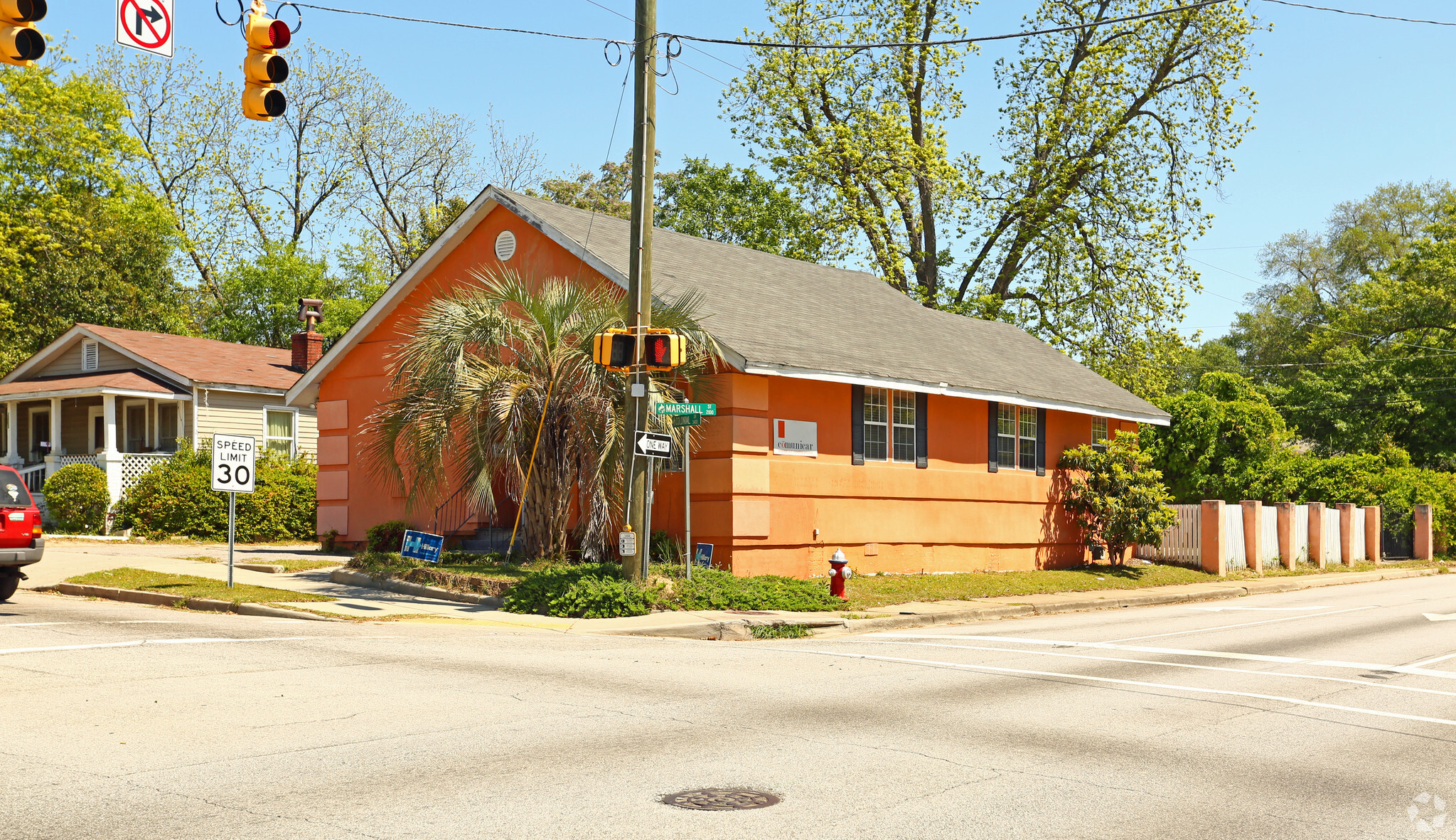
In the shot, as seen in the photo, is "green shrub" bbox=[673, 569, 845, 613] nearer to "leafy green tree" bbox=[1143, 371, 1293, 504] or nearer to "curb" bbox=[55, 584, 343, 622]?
"curb" bbox=[55, 584, 343, 622]

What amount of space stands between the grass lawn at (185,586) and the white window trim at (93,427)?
1597cm

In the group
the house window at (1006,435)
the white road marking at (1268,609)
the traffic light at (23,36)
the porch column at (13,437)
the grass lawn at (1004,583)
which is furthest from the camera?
the porch column at (13,437)

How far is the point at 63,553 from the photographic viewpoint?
22359 mm

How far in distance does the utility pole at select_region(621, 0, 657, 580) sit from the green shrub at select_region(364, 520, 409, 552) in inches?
313

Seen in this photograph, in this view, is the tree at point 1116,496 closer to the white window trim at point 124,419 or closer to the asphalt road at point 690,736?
the asphalt road at point 690,736

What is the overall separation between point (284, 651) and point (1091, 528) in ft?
64.3

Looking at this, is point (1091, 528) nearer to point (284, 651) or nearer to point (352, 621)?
point (352, 621)

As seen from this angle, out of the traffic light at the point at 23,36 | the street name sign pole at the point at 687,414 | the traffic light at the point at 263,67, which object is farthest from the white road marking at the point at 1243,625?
the traffic light at the point at 23,36

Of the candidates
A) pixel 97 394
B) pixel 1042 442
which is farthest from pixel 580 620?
pixel 97 394

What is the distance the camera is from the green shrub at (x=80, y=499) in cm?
2825

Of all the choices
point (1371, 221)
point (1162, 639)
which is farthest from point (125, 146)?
point (1371, 221)

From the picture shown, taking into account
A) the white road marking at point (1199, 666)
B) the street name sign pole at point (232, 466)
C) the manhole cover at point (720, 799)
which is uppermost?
the street name sign pole at point (232, 466)

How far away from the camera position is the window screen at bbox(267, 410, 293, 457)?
3256 cm

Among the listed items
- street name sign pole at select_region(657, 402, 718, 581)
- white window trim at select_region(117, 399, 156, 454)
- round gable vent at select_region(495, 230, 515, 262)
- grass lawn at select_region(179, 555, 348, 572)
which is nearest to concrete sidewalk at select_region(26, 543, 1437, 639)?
grass lawn at select_region(179, 555, 348, 572)
